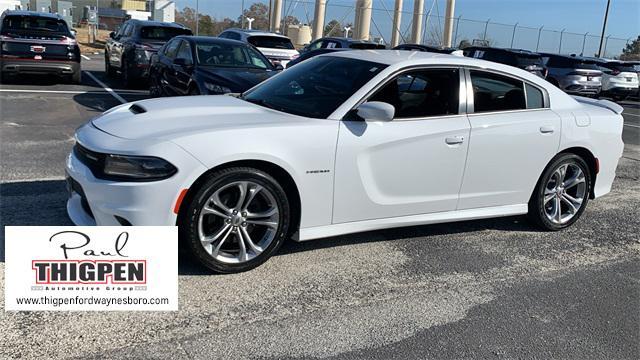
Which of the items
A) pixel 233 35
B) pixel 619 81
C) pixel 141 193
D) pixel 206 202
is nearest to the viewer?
pixel 141 193

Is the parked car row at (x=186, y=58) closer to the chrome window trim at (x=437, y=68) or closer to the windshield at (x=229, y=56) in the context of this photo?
the windshield at (x=229, y=56)

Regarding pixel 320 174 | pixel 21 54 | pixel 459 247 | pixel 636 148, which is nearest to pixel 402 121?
pixel 320 174

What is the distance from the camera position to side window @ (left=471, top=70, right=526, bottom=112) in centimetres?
493

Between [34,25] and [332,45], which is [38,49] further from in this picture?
[332,45]

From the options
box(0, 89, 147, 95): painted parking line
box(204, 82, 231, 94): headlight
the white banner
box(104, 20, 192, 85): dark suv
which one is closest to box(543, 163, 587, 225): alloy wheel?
the white banner

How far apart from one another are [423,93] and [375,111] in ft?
2.49

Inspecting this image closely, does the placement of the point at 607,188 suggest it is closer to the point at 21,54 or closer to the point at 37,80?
the point at 21,54

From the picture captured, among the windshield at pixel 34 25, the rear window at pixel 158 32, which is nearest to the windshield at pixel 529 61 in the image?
the rear window at pixel 158 32

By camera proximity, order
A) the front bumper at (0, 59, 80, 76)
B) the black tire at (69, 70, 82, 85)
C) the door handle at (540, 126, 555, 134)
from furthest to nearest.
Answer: the black tire at (69, 70, 82, 85) → the front bumper at (0, 59, 80, 76) → the door handle at (540, 126, 555, 134)

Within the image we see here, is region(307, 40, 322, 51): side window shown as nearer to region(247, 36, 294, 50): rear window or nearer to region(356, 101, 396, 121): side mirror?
region(247, 36, 294, 50): rear window

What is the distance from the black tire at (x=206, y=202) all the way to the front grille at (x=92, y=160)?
2.00 feet

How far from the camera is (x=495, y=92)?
5.07 meters

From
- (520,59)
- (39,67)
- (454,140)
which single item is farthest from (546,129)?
(520,59)

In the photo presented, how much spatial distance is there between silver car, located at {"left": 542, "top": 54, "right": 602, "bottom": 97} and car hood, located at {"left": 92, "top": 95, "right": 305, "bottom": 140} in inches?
717
